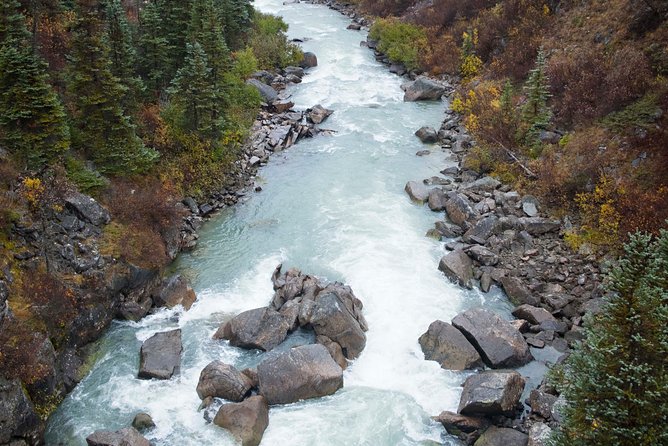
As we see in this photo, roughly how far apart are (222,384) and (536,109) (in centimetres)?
2439

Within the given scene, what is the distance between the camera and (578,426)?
12094 millimetres

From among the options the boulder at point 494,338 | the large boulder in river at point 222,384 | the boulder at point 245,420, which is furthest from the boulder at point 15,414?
the boulder at point 494,338

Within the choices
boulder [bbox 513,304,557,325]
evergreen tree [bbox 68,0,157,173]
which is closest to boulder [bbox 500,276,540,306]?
boulder [bbox 513,304,557,325]

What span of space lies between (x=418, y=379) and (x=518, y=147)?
18568 mm

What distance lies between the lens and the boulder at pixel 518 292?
75.0ft

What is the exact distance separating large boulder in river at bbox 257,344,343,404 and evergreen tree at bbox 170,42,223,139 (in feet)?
53.8

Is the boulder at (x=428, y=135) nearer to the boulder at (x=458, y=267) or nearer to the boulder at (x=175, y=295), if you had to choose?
the boulder at (x=458, y=267)

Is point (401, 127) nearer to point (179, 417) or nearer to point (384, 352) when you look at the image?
point (384, 352)

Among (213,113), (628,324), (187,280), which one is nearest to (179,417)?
(187,280)

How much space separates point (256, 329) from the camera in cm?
2067

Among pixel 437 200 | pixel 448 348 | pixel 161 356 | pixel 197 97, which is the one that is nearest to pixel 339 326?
pixel 448 348

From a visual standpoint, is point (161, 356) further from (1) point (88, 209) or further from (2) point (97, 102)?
(2) point (97, 102)

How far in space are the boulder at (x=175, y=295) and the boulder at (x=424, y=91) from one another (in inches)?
1087

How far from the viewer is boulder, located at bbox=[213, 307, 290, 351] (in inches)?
804
